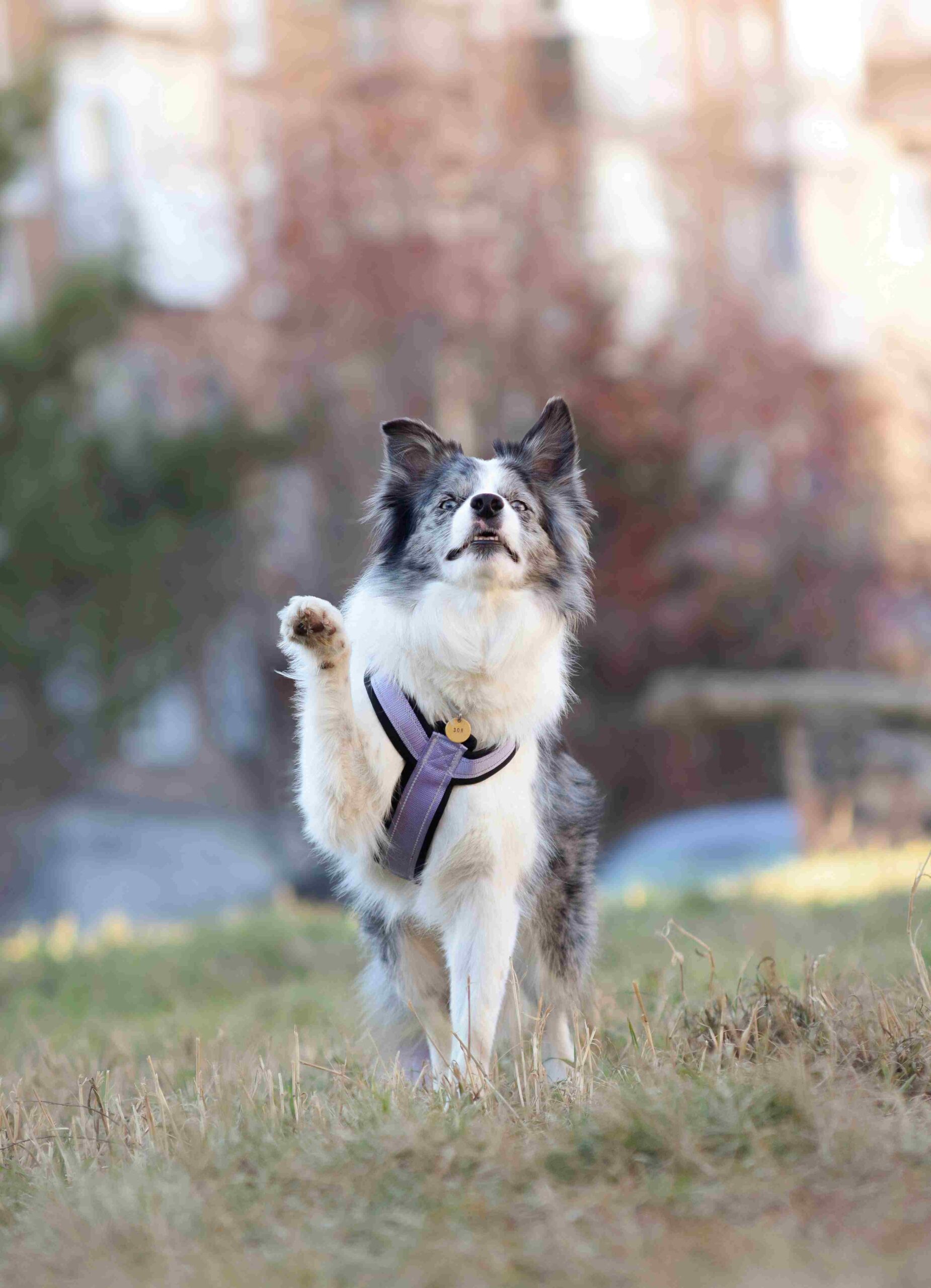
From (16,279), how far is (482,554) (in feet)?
62.5

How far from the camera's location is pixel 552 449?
4664 mm

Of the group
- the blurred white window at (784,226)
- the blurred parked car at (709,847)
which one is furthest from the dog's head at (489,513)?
the blurred white window at (784,226)

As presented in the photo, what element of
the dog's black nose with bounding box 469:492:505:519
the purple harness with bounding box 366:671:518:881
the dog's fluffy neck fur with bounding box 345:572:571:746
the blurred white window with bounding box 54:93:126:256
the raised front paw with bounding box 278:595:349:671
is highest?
the blurred white window with bounding box 54:93:126:256

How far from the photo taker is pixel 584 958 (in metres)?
4.70

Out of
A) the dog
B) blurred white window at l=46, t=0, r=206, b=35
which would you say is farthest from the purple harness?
blurred white window at l=46, t=0, r=206, b=35

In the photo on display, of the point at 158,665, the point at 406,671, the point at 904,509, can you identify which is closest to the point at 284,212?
the point at 158,665

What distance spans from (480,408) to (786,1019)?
42.1 ft

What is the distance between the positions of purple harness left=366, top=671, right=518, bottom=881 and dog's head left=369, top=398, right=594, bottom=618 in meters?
0.43

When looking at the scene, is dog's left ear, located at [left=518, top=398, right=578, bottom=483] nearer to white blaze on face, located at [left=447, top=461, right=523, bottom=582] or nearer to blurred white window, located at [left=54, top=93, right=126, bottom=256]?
white blaze on face, located at [left=447, top=461, right=523, bottom=582]

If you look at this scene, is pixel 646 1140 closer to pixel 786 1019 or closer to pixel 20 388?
pixel 786 1019

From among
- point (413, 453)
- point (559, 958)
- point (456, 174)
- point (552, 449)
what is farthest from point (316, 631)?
point (456, 174)

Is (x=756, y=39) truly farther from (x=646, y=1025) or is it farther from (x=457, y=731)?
(x=646, y=1025)

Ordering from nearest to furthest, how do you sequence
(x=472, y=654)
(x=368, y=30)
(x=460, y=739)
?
(x=460, y=739) < (x=472, y=654) < (x=368, y=30)

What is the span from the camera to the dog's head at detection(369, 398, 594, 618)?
4258 mm
